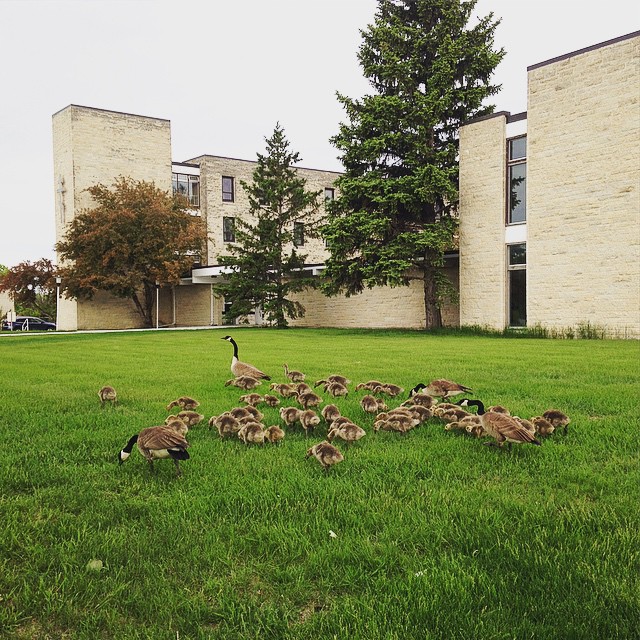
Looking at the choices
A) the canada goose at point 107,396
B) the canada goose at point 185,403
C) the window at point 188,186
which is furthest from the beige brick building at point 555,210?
the window at point 188,186

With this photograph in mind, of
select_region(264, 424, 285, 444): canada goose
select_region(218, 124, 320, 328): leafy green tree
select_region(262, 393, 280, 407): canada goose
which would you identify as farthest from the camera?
select_region(218, 124, 320, 328): leafy green tree

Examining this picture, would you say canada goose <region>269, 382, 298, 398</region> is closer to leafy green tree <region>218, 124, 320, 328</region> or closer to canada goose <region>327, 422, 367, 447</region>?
canada goose <region>327, 422, 367, 447</region>

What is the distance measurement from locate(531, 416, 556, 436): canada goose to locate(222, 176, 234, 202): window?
49.9m

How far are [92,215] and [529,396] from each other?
38.2 m

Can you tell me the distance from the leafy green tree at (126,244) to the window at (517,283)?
22839 mm

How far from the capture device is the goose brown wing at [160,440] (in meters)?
4.85

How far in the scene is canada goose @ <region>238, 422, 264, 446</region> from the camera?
5.98m

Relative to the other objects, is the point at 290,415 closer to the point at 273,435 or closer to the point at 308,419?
the point at 308,419

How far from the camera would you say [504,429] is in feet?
17.6

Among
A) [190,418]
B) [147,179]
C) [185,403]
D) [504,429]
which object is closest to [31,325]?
[147,179]

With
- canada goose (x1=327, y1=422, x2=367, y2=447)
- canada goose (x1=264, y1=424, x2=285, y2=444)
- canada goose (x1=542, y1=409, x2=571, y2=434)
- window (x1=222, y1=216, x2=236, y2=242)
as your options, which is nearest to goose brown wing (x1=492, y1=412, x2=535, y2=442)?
canada goose (x1=542, y1=409, x2=571, y2=434)

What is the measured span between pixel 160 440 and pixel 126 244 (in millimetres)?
37541

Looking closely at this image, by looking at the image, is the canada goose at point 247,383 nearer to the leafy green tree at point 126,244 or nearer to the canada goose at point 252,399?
the canada goose at point 252,399

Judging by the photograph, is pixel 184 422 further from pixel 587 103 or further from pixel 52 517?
pixel 587 103
